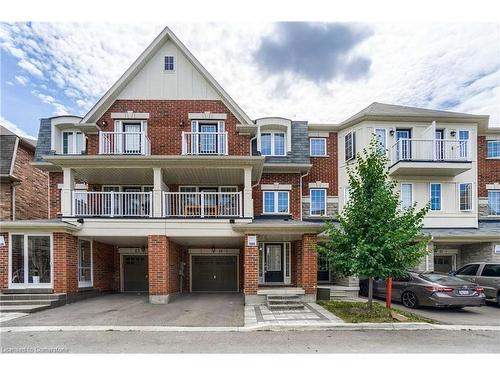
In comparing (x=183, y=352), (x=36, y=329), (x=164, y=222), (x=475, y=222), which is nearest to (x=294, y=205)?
(x=164, y=222)

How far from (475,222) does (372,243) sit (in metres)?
10.5

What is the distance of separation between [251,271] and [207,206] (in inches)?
146

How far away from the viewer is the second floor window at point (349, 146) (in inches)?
637

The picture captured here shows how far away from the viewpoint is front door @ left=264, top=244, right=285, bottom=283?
15055mm

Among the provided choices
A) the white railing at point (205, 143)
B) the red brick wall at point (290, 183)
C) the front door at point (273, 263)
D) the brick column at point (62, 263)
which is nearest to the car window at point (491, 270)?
the red brick wall at point (290, 183)

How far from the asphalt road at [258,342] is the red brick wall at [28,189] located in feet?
36.7

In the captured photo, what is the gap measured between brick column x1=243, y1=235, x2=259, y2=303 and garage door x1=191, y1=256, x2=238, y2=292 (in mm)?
4431

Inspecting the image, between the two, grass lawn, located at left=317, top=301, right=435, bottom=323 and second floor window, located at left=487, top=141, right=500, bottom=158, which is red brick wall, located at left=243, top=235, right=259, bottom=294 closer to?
grass lawn, located at left=317, top=301, right=435, bottom=323

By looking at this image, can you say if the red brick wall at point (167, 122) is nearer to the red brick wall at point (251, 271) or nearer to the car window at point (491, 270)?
the red brick wall at point (251, 271)

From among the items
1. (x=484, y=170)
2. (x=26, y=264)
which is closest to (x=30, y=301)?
(x=26, y=264)

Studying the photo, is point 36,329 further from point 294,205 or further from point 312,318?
point 294,205

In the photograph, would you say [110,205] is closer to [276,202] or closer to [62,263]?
[62,263]

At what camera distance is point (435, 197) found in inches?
634

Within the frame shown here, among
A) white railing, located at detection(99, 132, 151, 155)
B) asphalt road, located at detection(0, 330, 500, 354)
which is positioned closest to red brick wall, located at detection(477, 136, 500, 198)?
asphalt road, located at detection(0, 330, 500, 354)
